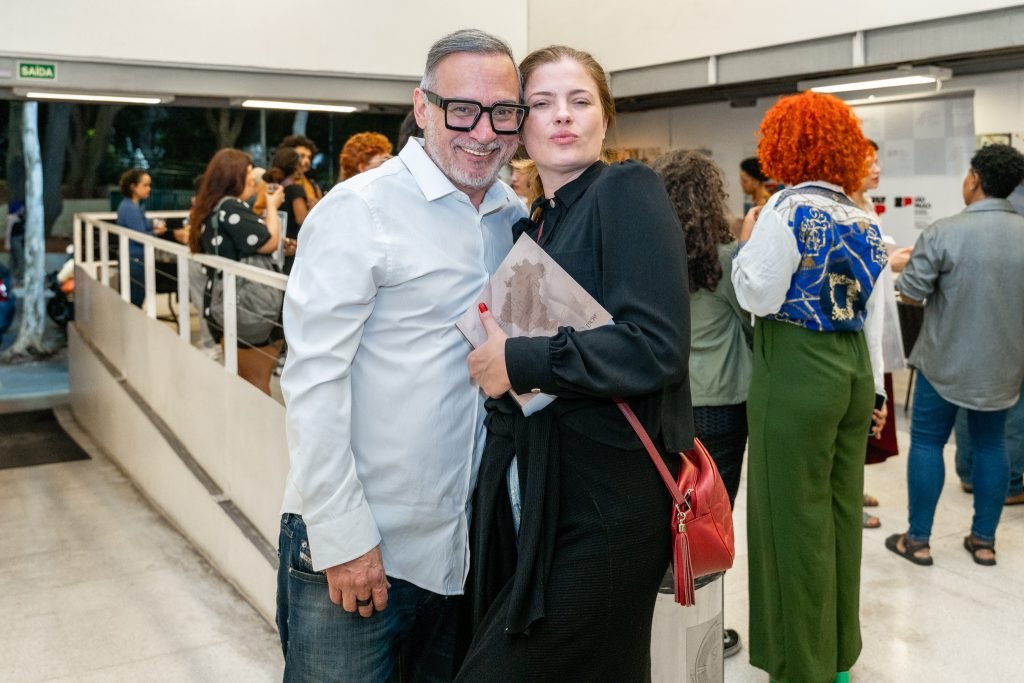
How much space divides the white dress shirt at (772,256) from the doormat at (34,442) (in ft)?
20.8

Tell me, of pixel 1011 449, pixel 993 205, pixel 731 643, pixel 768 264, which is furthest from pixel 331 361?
pixel 1011 449

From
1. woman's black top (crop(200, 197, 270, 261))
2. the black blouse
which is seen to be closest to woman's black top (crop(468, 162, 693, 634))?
the black blouse

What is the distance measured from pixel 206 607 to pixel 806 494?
2855 millimetres

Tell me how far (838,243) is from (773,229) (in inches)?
7.7

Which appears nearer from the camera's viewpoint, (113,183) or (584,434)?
(584,434)

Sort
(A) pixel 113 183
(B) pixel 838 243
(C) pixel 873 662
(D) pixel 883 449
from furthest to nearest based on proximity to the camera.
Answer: (A) pixel 113 183
(C) pixel 873 662
(D) pixel 883 449
(B) pixel 838 243

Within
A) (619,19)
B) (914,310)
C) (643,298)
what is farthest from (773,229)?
(619,19)

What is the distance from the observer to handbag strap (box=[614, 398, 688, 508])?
164cm

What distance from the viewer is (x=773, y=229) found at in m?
2.93

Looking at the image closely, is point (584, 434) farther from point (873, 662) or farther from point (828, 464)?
point (873, 662)

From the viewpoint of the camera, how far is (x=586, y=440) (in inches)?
65.3

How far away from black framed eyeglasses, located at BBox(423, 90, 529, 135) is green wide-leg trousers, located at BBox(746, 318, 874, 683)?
152cm

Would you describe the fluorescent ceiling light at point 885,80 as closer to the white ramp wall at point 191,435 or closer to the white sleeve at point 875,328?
the white sleeve at point 875,328

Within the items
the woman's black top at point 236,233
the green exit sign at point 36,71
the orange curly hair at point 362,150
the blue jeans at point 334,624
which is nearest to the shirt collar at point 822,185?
the blue jeans at point 334,624
